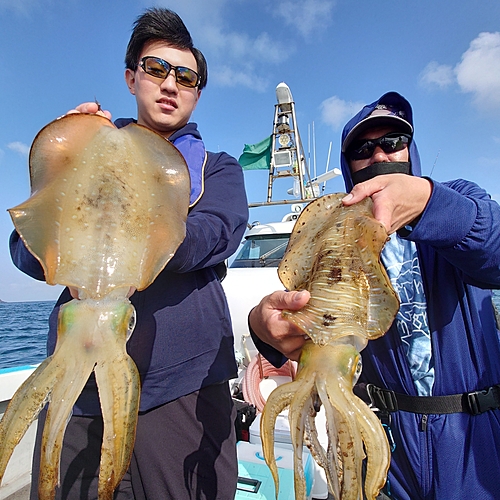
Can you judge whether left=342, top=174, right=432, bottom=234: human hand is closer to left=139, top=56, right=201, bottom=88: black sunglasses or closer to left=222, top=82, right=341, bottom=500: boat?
left=139, top=56, right=201, bottom=88: black sunglasses

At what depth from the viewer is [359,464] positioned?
1146mm

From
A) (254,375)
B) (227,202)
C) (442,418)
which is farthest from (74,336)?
(254,375)

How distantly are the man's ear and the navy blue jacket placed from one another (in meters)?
0.92

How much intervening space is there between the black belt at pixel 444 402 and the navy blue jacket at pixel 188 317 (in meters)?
0.94

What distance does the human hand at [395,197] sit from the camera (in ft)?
4.99

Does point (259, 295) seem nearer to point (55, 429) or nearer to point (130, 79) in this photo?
point (130, 79)

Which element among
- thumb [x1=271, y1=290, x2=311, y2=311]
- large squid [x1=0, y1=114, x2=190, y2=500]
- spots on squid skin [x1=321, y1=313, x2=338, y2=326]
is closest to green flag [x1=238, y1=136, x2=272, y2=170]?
large squid [x1=0, y1=114, x2=190, y2=500]

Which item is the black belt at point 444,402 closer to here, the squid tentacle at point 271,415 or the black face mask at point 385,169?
the squid tentacle at point 271,415

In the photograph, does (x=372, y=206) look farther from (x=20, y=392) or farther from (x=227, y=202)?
(x=20, y=392)

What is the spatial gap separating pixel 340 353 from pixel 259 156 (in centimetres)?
1225

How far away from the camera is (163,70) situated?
2312mm

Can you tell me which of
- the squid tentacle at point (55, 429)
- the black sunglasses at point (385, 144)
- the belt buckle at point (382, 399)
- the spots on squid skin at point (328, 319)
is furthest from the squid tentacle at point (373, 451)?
the black sunglasses at point (385, 144)

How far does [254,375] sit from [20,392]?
509cm

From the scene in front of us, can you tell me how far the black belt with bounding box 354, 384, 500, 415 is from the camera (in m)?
1.92
